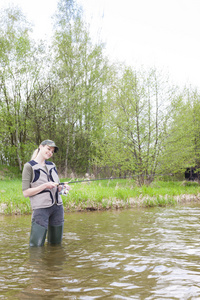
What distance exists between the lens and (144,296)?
10.5 feet

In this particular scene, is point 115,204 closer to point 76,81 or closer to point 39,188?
Answer: point 39,188

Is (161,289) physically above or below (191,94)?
below

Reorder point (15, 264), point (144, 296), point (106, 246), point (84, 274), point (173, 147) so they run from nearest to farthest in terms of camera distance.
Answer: point (144, 296), point (84, 274), point (15, 264), point (106, 246), point (173, 147)

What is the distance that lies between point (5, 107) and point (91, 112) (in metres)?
7.67

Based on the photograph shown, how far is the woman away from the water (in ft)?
1.45

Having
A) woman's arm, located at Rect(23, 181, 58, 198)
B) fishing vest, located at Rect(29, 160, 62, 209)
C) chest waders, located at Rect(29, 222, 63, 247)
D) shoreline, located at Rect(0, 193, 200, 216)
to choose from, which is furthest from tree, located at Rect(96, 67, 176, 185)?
woman's arm, located at Rect(23, 181, 58, 198)

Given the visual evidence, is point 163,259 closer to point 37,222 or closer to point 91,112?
point 37,222

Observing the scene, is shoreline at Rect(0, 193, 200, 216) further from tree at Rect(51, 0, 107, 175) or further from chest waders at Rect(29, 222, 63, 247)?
tree at Rect(51, 0, 107, 175)

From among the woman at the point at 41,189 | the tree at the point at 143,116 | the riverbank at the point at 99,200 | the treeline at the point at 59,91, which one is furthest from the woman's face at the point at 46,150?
the treeline at the point at 59,91

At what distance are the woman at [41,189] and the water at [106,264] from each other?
0.44 metres

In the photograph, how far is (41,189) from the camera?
4816 millimetres

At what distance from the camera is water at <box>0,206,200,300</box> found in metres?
3.38

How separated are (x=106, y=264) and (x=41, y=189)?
1.57 m

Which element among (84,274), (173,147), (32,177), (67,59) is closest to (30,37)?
(67,59)
